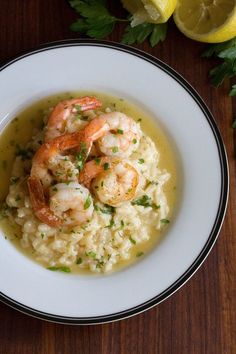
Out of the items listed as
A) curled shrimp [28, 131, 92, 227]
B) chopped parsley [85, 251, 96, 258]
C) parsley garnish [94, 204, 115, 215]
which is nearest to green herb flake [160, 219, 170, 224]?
parsley garnish [94, 204, 115, 215]

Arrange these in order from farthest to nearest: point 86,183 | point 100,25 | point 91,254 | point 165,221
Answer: point 100,25 → point 165,221 → point 91,254 → point 86,183

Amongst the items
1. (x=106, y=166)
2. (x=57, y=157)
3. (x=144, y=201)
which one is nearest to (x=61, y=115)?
(x=57, y=157)

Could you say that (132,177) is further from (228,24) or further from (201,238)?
(228,24)

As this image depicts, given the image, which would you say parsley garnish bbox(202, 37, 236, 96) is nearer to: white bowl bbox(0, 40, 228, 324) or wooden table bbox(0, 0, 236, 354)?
wooden table bbox(0, 0, 236, 354)

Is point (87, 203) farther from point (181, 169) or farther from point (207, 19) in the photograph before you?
point (207, 19)

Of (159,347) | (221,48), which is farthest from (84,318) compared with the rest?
(221,48)

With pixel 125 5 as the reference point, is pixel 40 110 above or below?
below

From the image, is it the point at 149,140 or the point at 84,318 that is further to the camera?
the point at 149,140
